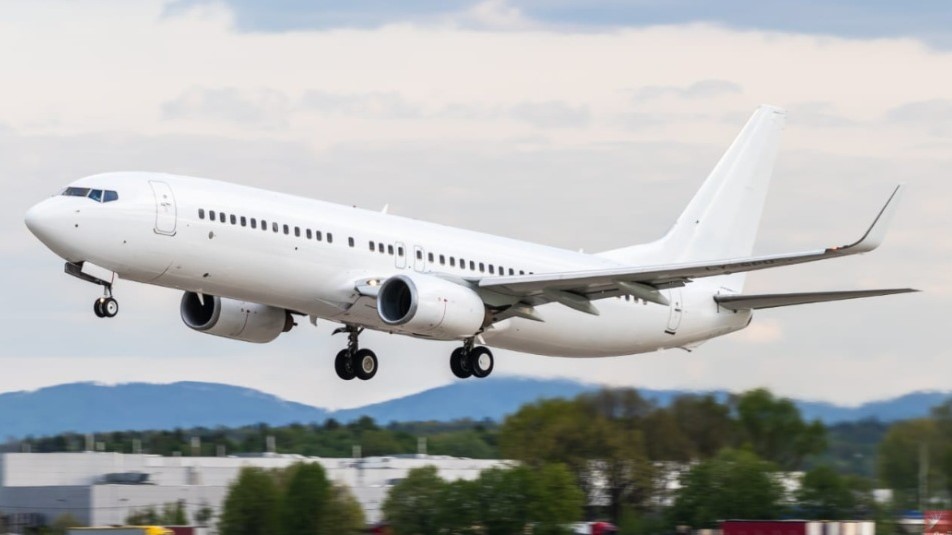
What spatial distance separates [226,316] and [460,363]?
5.61 m

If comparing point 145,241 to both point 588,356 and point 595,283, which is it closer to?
point 595,283

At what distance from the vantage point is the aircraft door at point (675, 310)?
44312mm

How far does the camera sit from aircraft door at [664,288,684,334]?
44.3 metres

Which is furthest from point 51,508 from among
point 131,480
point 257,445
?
point 257,445

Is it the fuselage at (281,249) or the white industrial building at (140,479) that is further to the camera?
the white industrial building at (140,479)

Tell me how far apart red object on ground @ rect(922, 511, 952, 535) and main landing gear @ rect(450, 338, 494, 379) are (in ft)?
46.1

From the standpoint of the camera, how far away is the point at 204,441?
7519 centimetres

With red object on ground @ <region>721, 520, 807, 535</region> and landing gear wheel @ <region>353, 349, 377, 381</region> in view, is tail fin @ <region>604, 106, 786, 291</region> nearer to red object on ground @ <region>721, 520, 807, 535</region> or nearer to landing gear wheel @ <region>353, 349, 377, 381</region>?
red object on ground @ <region>721, 520, 807, 535</region>

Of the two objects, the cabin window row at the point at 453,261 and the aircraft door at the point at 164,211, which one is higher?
the aircraft door at the point at 164,211

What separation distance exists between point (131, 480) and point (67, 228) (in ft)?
102

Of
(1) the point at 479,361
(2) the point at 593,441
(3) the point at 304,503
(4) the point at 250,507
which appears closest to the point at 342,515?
(3) the point at 304,503

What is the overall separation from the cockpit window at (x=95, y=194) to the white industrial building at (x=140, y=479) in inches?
1016

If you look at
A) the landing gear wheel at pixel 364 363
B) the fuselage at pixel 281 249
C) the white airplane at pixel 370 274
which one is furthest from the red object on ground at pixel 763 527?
the landing gear wheel at pixel 364 363

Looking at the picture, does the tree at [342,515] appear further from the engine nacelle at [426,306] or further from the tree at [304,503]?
the engine nacelle at [426,306]
